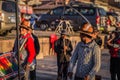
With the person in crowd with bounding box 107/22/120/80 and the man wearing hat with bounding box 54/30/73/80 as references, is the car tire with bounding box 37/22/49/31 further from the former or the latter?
the man wearing hat with bounding box 54/30/73/80

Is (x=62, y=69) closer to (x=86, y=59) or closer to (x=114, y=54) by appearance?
(x=114, y=54)

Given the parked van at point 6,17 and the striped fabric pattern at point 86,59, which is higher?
the striped fabric pattern at point 86,59

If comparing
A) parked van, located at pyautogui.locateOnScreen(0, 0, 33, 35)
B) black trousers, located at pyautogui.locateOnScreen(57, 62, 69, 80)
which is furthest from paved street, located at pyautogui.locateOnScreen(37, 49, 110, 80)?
parked van, located at pyautogui.locateOnScreen(0, 0, 33, 35)

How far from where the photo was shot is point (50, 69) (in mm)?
15461

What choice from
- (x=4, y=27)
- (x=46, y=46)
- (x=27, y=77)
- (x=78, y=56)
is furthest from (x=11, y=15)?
(x=78, y=56)

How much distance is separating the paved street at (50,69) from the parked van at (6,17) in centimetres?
282

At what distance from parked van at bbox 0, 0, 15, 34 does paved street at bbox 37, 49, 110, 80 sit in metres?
2.82

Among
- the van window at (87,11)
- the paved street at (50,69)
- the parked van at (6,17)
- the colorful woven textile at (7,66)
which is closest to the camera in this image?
the colorful woven textile at (7,66)

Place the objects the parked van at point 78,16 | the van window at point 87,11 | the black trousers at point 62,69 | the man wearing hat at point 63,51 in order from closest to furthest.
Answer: the man wearing hat at point 63,51 < the black trousers at point 62,69 < the parked van at point 78,16 < the van window at point 87,11

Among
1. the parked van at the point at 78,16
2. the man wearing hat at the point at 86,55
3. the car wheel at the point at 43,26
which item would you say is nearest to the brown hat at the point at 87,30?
the man wearing hat at the point at 86,55

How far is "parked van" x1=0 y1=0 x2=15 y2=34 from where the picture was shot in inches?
814

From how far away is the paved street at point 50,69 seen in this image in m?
13.7

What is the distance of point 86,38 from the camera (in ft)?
22.5

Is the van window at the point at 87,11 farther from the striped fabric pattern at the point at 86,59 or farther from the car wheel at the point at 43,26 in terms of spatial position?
the striped fabric pattern at the point at 86,59
